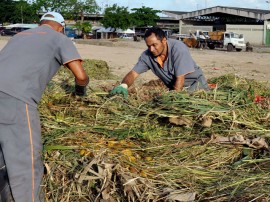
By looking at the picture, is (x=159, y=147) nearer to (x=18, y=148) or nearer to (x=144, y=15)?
(x=18, y=148)

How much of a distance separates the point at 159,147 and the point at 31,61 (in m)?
1.13

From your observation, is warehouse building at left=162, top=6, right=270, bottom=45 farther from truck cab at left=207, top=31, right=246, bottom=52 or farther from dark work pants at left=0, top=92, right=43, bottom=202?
dark work pants at left=0, top=92, right=43, bottom=202

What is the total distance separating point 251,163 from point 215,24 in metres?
63.3

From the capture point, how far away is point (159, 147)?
329 cm

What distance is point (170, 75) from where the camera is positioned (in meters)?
4.85

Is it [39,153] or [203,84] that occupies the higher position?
[203,84]

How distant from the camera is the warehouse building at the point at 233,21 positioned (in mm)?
49812

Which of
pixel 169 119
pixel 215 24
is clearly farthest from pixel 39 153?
pixel 215 24

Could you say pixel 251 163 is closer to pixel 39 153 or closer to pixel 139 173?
pixel 139 173

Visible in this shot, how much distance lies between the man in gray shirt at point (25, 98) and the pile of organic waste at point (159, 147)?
0.19m

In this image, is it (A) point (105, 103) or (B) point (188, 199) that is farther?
(A) point (105, 103)

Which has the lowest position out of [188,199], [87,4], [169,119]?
[188,199]

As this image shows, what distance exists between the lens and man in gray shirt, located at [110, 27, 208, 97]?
4562 millimetres

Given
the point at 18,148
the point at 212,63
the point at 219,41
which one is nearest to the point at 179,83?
the point at 18,148
